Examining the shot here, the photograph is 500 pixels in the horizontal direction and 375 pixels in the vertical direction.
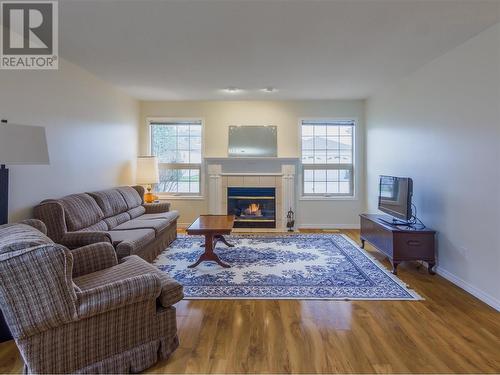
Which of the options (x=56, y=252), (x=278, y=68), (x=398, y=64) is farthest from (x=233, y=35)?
(x=56, y=252)

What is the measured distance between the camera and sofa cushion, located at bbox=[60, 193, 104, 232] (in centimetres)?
325

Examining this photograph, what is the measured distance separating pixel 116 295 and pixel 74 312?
218 mm

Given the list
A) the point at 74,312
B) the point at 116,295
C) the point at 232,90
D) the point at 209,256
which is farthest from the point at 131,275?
the point at 232,90

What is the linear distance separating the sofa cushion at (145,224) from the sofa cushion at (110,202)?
0.78 ft

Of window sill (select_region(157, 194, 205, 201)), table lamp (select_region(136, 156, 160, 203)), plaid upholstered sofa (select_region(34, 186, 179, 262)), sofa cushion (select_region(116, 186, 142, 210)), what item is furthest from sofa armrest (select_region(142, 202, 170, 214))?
window sill (select_region(157, 194, 205, 201))

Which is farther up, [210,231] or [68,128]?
[68,128]

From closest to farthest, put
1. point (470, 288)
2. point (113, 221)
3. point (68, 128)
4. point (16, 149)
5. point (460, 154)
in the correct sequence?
point (16, 149)
point (470, 288)
point (460, 154)
point (68, 128)
point (113, 221)

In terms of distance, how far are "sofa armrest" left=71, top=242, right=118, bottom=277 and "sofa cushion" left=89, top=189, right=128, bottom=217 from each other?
67.1 inches

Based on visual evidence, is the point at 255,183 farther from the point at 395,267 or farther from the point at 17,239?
the point at 17,239

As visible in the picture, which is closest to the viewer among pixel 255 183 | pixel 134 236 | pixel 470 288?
pixel 470 288

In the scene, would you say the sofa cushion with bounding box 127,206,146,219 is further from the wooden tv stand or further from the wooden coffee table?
the wooden tv stand

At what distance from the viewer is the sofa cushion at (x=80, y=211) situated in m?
3.25

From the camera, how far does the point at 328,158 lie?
6148 millimetres

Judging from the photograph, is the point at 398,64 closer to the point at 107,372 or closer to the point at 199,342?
the point at 199,342
